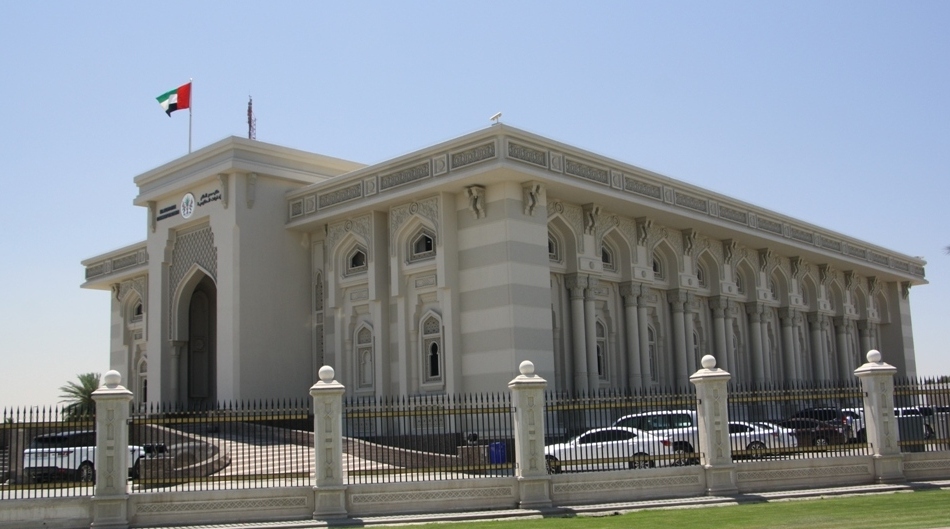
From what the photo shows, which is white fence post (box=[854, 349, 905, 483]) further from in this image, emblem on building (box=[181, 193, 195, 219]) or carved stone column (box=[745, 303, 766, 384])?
emblem on building (box=[181, 193, 195, 219])

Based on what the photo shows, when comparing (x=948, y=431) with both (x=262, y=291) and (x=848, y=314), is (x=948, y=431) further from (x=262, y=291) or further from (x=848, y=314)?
(x=848, y=314)

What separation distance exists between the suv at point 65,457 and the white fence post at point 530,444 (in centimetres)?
501

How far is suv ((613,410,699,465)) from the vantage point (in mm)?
14484

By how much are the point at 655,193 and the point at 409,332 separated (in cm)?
696

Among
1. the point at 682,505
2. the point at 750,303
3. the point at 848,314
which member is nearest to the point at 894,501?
the point at 682,505

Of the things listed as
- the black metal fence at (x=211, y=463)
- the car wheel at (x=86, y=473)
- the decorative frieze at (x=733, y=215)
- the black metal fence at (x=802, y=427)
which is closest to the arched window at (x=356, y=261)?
the decorative frieze at (x=733, y=215)

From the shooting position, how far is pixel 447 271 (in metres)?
21.5

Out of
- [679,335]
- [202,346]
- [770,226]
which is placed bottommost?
[679,335]

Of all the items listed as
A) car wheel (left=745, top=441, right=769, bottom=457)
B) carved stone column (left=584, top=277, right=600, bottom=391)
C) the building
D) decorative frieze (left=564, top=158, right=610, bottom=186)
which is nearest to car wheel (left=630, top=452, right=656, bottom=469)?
car wheel (left=745, top=441, right=769, bottom=457)

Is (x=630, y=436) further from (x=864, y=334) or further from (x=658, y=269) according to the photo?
(x=864, y=334)

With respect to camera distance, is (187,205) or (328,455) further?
(187,205)

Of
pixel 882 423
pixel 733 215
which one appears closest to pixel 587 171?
pixel 733 215

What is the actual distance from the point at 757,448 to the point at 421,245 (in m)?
10.2

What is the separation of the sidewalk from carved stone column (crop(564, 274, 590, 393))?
28.3 ft
